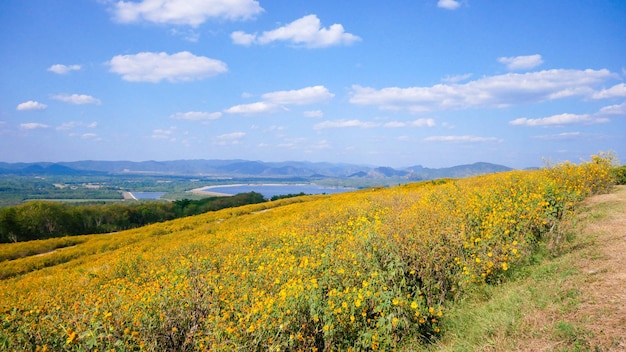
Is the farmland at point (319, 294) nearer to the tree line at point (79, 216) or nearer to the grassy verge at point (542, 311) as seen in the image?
the grassy verge at point (542, 311)

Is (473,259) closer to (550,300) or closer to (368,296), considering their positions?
(550,300)

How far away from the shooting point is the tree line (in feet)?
164

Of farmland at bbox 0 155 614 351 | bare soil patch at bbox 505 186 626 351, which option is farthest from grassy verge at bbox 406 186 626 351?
farmland at bbox 0 155 614 351

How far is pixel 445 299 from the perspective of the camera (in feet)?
21.2

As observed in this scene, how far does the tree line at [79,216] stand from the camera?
1966 inches

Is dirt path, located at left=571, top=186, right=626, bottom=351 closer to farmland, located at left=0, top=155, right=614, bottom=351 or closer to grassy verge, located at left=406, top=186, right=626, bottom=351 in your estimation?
grassy verge, located at left=406, top=186, right=626, bottom=351

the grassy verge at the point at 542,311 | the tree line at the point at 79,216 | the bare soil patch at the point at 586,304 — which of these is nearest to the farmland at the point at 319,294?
the grassy verge at the point at 542,311

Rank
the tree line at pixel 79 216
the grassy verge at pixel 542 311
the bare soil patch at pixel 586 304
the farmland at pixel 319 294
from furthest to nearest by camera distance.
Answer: the tree line at pixel 79 216, the farmland at pixel 319 294, the grassy verge at pixel 542 311, the bare soil patch at pixel 586 304

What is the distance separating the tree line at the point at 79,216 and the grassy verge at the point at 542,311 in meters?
63.0

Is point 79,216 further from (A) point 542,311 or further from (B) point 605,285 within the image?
(B) point 605,285

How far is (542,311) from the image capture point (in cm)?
475

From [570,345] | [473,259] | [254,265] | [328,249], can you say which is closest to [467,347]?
[570,345]

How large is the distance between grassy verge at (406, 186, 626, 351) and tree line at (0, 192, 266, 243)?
2479 inches

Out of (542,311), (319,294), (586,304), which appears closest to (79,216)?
(319,294)
